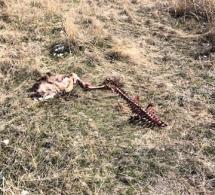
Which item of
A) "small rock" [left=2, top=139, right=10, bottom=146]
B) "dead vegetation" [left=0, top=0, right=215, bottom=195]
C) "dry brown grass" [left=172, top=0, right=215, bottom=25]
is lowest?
"small rock" [left=2, top=139, right=10, bottom=146]

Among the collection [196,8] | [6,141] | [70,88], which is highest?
[196,8]

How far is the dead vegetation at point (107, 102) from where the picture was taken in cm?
412

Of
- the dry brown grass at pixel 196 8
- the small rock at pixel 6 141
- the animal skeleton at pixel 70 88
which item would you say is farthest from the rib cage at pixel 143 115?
the dry brown grass at pixel 196 8

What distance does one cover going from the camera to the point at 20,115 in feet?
16.1

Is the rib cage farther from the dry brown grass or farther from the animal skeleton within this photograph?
the dry brown grass

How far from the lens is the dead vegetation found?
412 centimetres

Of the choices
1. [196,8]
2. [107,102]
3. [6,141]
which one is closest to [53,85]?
[107,102]

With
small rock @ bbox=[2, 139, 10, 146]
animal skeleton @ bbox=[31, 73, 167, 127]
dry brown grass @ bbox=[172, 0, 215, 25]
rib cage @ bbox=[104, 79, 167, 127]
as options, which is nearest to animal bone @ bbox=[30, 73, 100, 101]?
animal skeleton @ bbox=[31, 73, 167, 127]

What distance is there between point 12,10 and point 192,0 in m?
2.58

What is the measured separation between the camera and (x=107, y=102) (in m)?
5.13

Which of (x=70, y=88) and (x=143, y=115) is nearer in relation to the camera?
(x=143, y=115)

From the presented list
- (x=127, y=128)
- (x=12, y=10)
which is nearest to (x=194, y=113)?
(x=127, y=128)

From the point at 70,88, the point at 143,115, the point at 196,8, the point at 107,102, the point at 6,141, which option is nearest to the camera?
the point at 6,141

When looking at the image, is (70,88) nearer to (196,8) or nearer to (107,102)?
(107,102)
